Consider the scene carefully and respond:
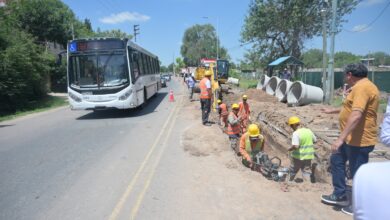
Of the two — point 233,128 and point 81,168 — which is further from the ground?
point 233,128

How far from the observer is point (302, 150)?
6.12 meters

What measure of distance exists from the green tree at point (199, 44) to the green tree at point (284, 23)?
6454cm

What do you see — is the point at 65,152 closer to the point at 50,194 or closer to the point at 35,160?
the point at 35,160

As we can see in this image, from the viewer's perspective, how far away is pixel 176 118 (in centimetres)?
1266

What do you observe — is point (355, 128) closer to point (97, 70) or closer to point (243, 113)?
point (243, 113)

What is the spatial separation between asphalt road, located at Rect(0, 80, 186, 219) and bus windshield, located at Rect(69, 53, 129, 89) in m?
1.98

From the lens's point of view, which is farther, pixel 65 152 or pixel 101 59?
pixel 101 59

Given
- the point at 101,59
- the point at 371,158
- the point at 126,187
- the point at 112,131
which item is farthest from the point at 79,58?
the point at 371,158

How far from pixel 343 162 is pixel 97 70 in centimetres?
1049

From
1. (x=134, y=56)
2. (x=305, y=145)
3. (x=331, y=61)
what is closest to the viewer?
(x=305, y=145)

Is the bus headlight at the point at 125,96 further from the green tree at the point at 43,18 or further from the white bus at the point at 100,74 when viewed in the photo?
the green tree at the point at 43,18

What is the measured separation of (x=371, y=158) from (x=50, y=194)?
6.13 meters

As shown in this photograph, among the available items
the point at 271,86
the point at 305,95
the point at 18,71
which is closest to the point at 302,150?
the point at 305,95

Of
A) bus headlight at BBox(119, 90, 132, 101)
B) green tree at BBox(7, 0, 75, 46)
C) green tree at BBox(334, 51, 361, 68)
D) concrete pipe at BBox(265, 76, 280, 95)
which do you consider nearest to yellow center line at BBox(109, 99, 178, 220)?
bus headlight at BBox(119, 90, 132, 101)
